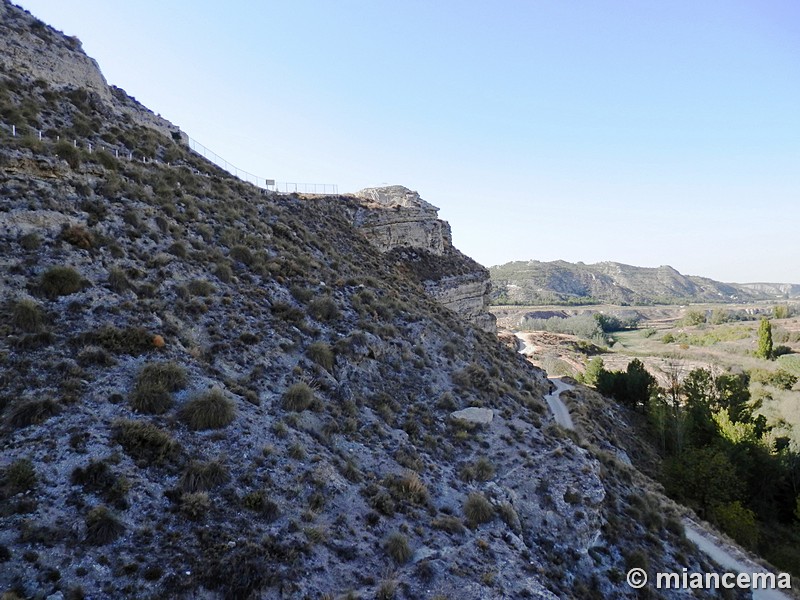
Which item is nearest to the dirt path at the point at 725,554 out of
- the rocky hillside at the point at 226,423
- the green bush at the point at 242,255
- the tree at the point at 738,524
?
the rocky hillside at the point at 226,423

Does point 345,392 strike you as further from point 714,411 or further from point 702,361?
point 702,361

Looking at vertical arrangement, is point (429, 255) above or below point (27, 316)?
Answer: above

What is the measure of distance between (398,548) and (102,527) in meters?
5.27

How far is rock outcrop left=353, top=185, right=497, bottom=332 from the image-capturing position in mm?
39531

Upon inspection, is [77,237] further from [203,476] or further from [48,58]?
[48,58]

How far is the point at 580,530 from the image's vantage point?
12.1m

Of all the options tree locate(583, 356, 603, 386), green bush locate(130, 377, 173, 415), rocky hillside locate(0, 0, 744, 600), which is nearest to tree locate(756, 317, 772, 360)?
tree locate(583, 356, 603, 386)

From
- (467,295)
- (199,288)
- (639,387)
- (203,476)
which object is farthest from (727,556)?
(639,387)

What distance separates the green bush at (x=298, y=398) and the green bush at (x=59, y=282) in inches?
248

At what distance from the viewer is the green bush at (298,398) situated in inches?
464

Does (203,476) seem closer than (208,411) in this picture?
Yes

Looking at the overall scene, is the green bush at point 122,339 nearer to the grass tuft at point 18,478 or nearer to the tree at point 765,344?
the grass tuft at point 18,478

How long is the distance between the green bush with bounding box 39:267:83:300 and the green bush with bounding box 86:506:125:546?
6693 mm

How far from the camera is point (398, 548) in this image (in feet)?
28.3
